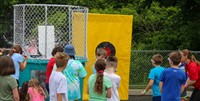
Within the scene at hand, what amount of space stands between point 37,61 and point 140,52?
5.16 metres

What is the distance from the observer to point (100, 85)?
8.38 meters

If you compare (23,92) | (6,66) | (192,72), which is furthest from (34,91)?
(192,72)

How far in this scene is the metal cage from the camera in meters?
11.8

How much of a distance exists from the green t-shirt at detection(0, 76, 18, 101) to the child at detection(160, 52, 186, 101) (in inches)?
116

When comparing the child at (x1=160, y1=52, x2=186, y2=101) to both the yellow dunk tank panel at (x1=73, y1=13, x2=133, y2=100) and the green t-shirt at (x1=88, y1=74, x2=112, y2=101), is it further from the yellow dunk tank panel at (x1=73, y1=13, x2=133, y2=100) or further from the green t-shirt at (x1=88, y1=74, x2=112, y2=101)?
the yellow dunk tank panel at (x1=73, y1=13, x2=133, y2=100)

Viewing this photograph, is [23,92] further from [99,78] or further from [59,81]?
[99,78]

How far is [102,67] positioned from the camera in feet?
27.4

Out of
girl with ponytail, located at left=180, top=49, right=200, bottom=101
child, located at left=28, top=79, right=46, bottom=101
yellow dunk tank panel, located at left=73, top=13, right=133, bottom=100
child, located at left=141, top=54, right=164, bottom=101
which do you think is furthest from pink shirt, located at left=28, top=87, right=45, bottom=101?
yellow dunk tank panel, located at left=73, top=13, right=133, bottom=100

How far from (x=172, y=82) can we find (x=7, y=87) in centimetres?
313

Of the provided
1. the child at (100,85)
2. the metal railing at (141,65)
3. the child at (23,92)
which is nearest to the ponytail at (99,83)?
the child at (100,85)

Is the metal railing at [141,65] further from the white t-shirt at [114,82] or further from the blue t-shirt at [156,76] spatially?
the white t-shirt at [114,82]

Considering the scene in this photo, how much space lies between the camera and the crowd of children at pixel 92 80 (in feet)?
24.5

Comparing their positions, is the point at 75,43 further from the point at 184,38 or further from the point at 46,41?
the point at 184,38

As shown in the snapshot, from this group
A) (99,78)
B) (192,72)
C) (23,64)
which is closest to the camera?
(99,78)
